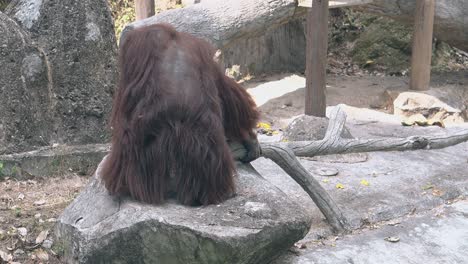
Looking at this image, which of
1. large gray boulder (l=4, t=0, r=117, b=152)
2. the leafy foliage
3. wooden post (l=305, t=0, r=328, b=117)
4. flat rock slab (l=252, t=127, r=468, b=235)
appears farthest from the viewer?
the leafy foliage

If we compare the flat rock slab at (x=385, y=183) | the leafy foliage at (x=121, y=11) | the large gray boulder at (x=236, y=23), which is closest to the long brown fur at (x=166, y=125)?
the flat rock slab at (x=385, y=183)

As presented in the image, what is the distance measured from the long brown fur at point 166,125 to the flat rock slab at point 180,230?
0.43 feet

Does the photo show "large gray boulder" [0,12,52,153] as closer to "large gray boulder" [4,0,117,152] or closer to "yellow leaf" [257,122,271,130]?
"large gray boulder" [4,0,117,152]

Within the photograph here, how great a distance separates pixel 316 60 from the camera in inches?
282

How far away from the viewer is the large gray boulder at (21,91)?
18.9 feet

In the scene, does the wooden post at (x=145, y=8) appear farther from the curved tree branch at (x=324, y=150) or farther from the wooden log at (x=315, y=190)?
the wooden log at (x=315, y=190)

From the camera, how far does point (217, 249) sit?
3742mm

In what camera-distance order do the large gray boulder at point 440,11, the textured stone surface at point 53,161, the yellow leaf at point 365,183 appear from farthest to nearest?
the large gray boulder at point 440,11
the yellow leaf at point 365,183
the textured stone surface at point 53,161

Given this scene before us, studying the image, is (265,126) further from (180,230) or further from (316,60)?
(180,230)

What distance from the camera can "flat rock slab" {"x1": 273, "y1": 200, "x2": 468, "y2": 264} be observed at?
4637 mm

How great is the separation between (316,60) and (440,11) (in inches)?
108

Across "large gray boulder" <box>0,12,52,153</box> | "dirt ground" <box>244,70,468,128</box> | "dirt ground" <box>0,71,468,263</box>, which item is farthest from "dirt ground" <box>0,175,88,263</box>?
"dirt ground" <box>244,70,468,128</box>

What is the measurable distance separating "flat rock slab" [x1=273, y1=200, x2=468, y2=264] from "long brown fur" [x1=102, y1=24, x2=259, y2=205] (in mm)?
873

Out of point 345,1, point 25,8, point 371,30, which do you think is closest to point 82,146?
point 25,8
